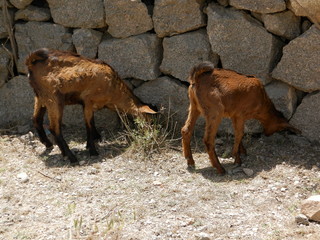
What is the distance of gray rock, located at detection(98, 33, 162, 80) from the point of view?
6773 millimetres

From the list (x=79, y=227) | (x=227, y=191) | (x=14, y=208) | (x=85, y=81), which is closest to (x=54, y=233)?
(x=79, y=227)

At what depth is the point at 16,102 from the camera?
7.54 meters

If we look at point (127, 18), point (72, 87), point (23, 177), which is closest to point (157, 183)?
point (23, 177)

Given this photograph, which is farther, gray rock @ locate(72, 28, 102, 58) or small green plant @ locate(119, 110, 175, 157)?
gray rock @ locate(72, 28, 102, 58)

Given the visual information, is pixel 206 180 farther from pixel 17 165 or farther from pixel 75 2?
pixel 75 2

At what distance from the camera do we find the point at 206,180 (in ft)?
18.8

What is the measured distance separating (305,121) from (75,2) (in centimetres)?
328

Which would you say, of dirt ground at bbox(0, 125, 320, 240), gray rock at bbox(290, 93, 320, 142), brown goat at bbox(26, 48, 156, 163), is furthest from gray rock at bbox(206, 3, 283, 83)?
brown goat at bbox(26, 48, 156, 163)

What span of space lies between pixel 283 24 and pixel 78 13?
2633 mm

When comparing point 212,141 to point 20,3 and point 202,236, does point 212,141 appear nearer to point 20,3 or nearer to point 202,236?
point 202,236

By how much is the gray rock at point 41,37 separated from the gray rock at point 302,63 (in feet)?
9.29

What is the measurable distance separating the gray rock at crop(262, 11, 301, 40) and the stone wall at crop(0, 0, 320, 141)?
0.01 m

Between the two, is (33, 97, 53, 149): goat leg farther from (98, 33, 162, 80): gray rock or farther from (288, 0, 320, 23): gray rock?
(288, 0, 320, 23): gray rock

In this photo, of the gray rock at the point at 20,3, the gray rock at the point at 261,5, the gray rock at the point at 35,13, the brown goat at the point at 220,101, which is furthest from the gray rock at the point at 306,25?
the gray rock at the point at 20,3
